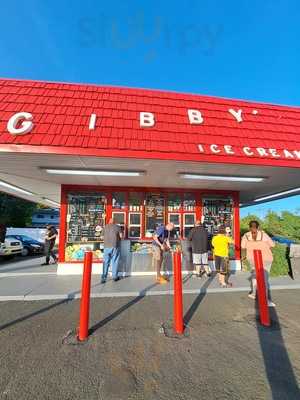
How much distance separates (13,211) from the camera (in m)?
33.7

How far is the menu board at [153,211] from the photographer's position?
872 cm

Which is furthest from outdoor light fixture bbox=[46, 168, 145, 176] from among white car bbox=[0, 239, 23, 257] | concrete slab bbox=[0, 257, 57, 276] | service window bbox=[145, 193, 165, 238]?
white car bbox=[0, 239, 23, 257]

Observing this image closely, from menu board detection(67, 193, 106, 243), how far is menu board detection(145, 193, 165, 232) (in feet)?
5.36

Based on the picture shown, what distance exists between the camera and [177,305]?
12.1 ft

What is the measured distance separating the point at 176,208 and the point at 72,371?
668cm

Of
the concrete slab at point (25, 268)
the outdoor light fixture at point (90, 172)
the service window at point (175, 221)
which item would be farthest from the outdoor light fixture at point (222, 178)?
the concrete slab at point (25, 268)

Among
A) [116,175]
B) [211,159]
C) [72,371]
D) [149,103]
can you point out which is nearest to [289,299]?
[211,159]

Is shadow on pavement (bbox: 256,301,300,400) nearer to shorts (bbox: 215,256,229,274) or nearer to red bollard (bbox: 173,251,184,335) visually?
red bollard (bbox: 173,251,184,335)

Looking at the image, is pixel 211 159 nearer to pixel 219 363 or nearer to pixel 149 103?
pixel 149 103

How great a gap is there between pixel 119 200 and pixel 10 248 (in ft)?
28.9

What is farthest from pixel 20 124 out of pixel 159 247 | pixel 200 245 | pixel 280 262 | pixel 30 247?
pixel 30 247

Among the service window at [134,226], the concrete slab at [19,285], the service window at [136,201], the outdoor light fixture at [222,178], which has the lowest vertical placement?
the concrete slab at [19,285]

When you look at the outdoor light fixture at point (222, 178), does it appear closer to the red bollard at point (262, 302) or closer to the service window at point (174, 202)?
the service window at point (174, 202)

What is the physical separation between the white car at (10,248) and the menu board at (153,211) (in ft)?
29.2
